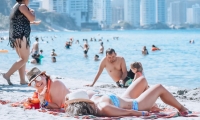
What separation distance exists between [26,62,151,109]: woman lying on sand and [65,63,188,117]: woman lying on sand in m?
0.17

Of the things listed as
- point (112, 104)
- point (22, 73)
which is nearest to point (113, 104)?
point (112, 104)

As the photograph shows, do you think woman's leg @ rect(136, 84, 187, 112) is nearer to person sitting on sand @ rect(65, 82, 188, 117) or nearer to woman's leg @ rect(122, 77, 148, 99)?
person sitting on sand @ rect(65, 82, 188, 117)

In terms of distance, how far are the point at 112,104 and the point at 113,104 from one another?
11mm

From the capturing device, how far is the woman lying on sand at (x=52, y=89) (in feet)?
18.9

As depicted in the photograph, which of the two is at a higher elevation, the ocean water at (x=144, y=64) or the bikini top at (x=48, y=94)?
the bikini top at (x=48, y=94)

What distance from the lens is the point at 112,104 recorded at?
215 inches

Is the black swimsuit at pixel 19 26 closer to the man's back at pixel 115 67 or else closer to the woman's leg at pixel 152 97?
the man's back at pixel 115 67

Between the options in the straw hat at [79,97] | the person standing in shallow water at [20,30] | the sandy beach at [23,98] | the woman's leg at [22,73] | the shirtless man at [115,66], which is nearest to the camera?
the straw hat at [79,97]

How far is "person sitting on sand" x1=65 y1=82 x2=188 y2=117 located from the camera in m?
5.38

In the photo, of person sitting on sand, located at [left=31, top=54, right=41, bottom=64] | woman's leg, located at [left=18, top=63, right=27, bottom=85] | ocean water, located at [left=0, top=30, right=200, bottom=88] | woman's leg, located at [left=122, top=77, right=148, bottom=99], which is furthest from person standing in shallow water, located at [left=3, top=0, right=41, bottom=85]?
A: person sitting on sand, located at [left=31, top=54, right=41, bottom=64]

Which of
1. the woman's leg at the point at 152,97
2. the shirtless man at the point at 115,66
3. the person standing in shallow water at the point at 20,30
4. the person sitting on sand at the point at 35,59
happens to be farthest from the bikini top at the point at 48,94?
the person sitting on sand at the point at 35,59

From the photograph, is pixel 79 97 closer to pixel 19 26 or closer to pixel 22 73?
pixel 19 26

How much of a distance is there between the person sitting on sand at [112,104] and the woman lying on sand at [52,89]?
20 cm

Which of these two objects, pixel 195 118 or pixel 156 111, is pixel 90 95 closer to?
pixel 156 111
